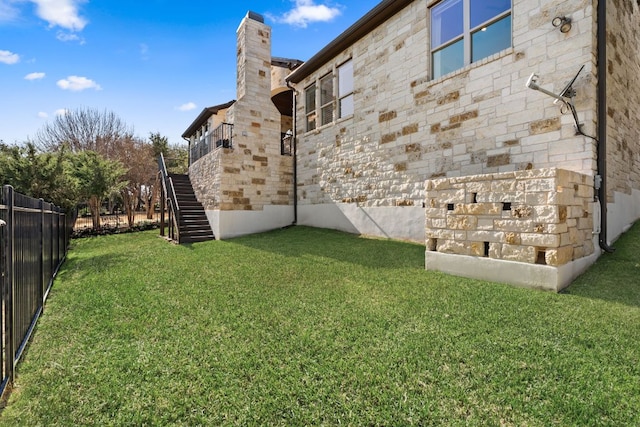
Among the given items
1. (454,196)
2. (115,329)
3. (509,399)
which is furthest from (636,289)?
(115,329)

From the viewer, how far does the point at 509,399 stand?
1910 mm

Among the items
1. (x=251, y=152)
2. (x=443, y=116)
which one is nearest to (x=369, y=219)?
(x=443, y=116)

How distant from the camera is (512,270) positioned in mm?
3979

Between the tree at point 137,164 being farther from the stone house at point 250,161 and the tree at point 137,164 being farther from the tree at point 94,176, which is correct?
the stone house at point 250,161

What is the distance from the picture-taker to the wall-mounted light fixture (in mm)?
4715

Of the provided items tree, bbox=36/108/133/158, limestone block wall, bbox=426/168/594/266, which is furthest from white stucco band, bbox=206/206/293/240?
tree, bbox=36/108/133/158

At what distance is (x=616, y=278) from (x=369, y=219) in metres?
4.95

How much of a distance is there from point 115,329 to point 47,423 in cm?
136

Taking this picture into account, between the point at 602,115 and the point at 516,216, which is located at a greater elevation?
the point at 602,115

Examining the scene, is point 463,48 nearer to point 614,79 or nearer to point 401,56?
point 401,56

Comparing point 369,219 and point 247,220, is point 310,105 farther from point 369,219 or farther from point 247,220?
point 369,219

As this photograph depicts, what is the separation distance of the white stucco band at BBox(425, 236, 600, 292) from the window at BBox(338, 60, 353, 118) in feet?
18.7

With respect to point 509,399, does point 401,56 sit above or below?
above

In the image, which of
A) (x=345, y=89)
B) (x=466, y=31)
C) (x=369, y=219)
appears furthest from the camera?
(x=345, y=89)
